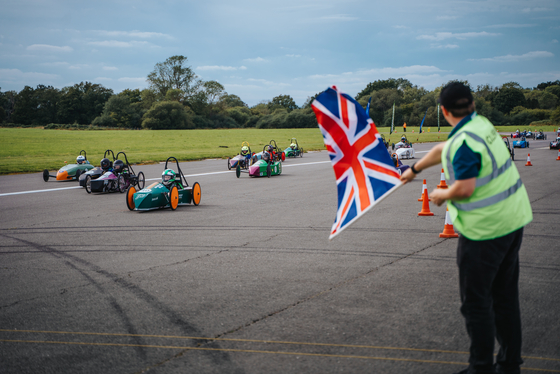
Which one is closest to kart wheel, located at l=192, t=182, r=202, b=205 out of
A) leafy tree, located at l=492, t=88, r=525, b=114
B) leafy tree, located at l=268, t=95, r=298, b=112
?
leafy tree, located at l=492, t=88, r=525, b=114

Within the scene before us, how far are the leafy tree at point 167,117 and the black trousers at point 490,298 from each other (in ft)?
323

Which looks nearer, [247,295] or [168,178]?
[247,295]

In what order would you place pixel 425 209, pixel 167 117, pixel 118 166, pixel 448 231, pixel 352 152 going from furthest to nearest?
1. pixel 167 117
2. pixel 118 166
3. pixel 425 209
4. pixel 448 231
5. pixel 352 152

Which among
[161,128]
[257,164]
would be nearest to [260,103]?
[161,128]

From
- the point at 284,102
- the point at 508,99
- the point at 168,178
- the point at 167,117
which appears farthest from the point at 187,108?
the point at 168,178

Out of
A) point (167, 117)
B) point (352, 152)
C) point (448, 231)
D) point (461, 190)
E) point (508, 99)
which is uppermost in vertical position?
point (508, 99)

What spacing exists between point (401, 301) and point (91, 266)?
165 inches

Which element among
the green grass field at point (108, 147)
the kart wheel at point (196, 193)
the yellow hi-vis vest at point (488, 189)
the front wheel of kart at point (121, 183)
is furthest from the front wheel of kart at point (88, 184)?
the yellow hi-vis vest at point (488, 189)

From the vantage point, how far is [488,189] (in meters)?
2.88

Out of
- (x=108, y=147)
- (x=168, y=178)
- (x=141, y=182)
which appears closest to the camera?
(x=168, y=178)

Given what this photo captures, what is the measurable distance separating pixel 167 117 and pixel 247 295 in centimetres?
9820

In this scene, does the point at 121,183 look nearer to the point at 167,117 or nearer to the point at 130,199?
the point at 130,199

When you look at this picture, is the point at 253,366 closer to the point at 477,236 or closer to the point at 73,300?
the point at 477,236

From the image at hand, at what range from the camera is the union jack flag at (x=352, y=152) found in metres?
3.82
